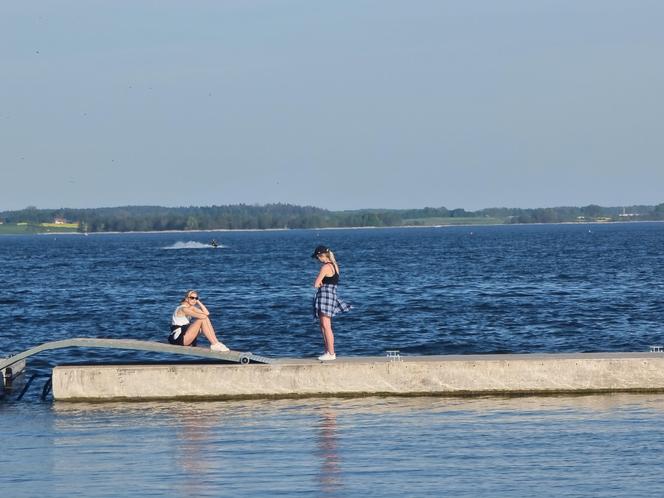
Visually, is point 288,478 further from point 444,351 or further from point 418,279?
point 418,279

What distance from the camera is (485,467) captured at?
12.2m

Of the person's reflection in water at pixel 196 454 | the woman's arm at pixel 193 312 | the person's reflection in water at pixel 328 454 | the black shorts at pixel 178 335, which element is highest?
the woman's arm at pixel 193 312

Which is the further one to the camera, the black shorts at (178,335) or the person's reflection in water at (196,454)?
the black shorts at (178,335)

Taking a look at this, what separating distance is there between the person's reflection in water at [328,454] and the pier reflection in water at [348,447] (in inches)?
0.8

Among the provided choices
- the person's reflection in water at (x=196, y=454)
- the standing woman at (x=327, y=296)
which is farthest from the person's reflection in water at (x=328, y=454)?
the standing woman at (x=327, y=296)

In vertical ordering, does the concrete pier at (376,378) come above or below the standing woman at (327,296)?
below

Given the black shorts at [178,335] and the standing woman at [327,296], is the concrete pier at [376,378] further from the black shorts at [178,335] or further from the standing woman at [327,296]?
the black shorts at [178,335]

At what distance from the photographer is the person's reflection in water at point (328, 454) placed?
11.5m

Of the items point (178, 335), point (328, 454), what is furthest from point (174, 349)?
point (328, 454)

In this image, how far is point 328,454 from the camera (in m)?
12.9

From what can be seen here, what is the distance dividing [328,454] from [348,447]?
0.44 metres

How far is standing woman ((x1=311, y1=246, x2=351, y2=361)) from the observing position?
16.8 meters

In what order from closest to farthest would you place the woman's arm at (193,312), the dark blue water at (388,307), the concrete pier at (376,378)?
the concrete pier at (376,378) → the woman's arm at (193,312) → the dark blue water at (388,307)

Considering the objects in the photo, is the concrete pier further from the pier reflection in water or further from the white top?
the white top
